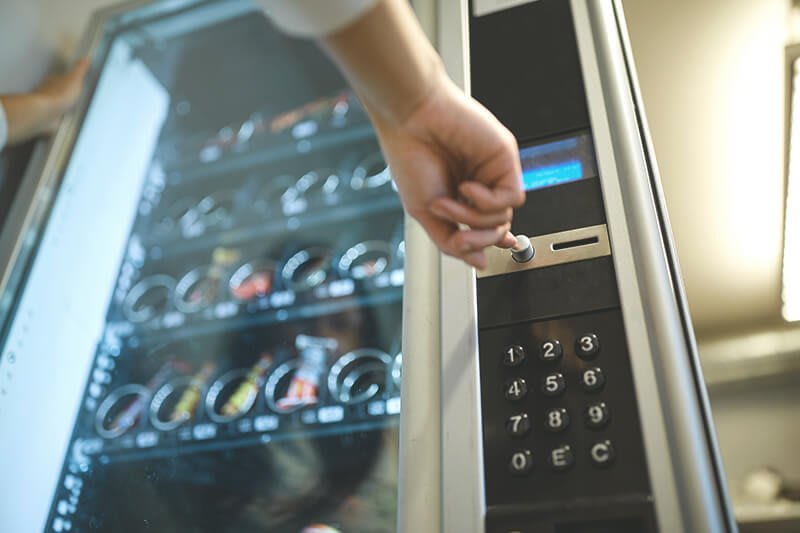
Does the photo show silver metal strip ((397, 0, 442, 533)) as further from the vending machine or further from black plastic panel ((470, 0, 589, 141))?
black plastic panel ((470, 0, 589, 141))

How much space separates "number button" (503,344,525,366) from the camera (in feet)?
2.16

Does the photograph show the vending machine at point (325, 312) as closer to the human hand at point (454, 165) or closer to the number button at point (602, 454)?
the number button at point (602, 454)

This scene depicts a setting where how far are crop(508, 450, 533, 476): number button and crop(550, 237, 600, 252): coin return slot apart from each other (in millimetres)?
222

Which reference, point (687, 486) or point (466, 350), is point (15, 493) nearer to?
point (466, 350)

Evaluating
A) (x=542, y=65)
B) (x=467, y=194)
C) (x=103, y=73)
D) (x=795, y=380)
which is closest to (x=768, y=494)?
(x=795, y=380)

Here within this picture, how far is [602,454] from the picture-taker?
58 cm

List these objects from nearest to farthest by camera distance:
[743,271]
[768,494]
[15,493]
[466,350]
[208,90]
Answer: [466,350] < [15,493] < [208,90] < [743,271] < [768,494]

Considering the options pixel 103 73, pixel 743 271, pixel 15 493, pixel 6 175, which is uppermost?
pixel 103 73

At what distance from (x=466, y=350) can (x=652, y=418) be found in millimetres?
195

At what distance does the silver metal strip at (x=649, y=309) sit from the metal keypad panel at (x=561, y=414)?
2cm

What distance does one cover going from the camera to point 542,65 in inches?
33.5

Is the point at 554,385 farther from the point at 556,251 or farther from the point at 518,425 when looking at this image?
the point at 556,251

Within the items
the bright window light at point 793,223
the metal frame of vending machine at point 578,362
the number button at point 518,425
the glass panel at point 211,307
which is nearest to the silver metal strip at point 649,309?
the metal frame of vending machine at point 578,362

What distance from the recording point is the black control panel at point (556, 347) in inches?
22.7
